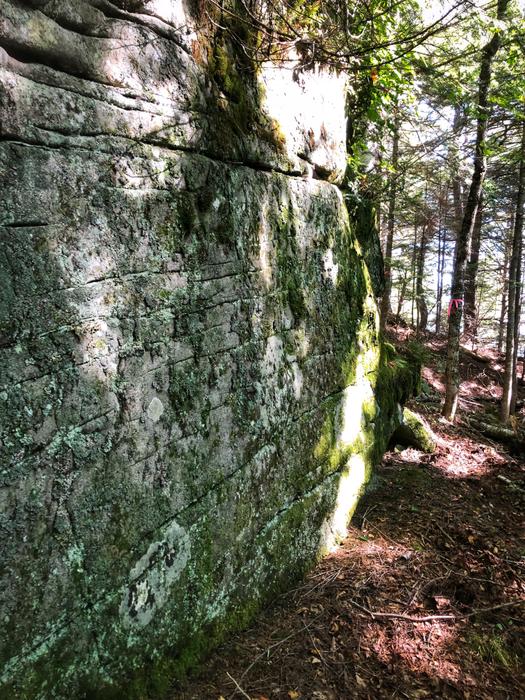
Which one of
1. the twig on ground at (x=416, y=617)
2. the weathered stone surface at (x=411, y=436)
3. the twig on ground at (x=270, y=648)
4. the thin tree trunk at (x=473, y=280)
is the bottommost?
the weathered stone surface at (x=411, y=436)

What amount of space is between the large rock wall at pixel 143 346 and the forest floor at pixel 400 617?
0.36 meters

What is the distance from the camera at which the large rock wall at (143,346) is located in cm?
258

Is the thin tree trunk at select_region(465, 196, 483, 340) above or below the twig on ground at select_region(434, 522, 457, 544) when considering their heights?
above

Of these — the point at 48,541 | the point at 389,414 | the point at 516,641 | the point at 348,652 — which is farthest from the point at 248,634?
the point at 389,414

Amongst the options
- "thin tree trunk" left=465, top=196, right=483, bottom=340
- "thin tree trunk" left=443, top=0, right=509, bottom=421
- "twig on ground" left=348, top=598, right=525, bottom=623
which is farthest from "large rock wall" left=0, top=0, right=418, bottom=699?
"thin tree trunk" left=465, top=196, right=483, bottom=340

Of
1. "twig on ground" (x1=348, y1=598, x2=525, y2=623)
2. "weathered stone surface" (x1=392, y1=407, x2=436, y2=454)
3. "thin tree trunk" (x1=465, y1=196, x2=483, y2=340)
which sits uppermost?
"thin tree trunk" (x1=465, y1=196, x2=483, y2=340)

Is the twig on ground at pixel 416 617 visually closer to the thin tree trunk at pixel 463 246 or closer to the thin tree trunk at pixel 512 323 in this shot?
the thin tree trunk at pixel 463 246

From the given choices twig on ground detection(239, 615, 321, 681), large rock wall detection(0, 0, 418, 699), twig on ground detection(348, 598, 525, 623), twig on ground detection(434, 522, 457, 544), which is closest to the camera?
large rock wall detection(0, 0, 418, 699)

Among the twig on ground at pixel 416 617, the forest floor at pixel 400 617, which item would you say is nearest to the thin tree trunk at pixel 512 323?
the forest floor at pixel 400 617

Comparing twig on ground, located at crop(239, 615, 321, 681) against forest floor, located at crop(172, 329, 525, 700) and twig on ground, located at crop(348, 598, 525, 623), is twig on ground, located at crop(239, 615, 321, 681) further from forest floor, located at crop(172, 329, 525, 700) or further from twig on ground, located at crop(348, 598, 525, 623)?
twig on ground, located at crop(348, 598, 525, 623)

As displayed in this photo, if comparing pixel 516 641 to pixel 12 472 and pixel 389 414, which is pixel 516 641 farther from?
pixel 12 472

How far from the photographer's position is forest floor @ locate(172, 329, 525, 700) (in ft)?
12.3

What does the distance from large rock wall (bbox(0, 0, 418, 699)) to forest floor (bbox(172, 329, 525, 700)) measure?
1.17ft

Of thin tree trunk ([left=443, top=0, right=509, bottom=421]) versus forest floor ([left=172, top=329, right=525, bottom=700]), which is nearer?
forest floor ([left=172, top=329, right=525, bottom=700])
